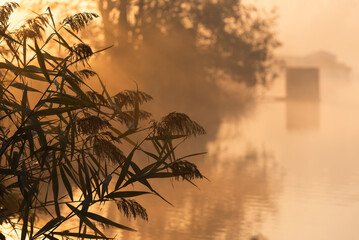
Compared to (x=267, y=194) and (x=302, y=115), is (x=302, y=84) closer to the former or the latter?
(x=302, y=115)

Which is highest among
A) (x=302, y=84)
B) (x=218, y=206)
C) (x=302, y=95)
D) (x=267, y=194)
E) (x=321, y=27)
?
(x=321, y=27)

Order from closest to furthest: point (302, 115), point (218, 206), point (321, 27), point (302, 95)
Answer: point (218, 206) < point (302, 115) < point (321, 27) < point (302, 95)

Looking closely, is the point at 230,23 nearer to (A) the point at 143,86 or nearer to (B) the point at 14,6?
(A) the point at 143,86

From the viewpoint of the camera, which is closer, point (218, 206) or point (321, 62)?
point (218, 206)

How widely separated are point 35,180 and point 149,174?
431mm

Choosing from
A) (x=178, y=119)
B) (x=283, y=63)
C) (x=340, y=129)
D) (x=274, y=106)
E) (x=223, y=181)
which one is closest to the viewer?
(x=178, y=119)

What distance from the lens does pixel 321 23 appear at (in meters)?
26.9

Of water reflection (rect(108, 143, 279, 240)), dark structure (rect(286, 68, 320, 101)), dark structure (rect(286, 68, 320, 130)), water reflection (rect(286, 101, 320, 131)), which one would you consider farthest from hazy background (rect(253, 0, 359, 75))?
water reflection (rect(108, 143, 279, 240))

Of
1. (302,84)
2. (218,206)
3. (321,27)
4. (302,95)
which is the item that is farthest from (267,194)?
(302,95)

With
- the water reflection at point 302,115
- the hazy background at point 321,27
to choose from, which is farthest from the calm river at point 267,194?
the hazy background at point 321,27

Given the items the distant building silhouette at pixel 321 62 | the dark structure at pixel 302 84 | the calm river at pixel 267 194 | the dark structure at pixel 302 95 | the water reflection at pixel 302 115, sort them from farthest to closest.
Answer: the dark structure at pixel 302 84 → the distant building silhouette at pixel 321 62 → the dark structure at pixel 302 95 → the water reflection at pixel 302 115 → the calm river at pixel 267 194

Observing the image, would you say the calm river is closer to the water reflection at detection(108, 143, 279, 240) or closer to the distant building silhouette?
the water reflection at detection(108, 143, 279, 240)

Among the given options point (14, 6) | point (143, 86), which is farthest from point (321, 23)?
point (14, 6)

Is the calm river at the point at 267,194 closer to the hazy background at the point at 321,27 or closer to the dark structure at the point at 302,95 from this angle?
the dark structure at the point at 302,95
